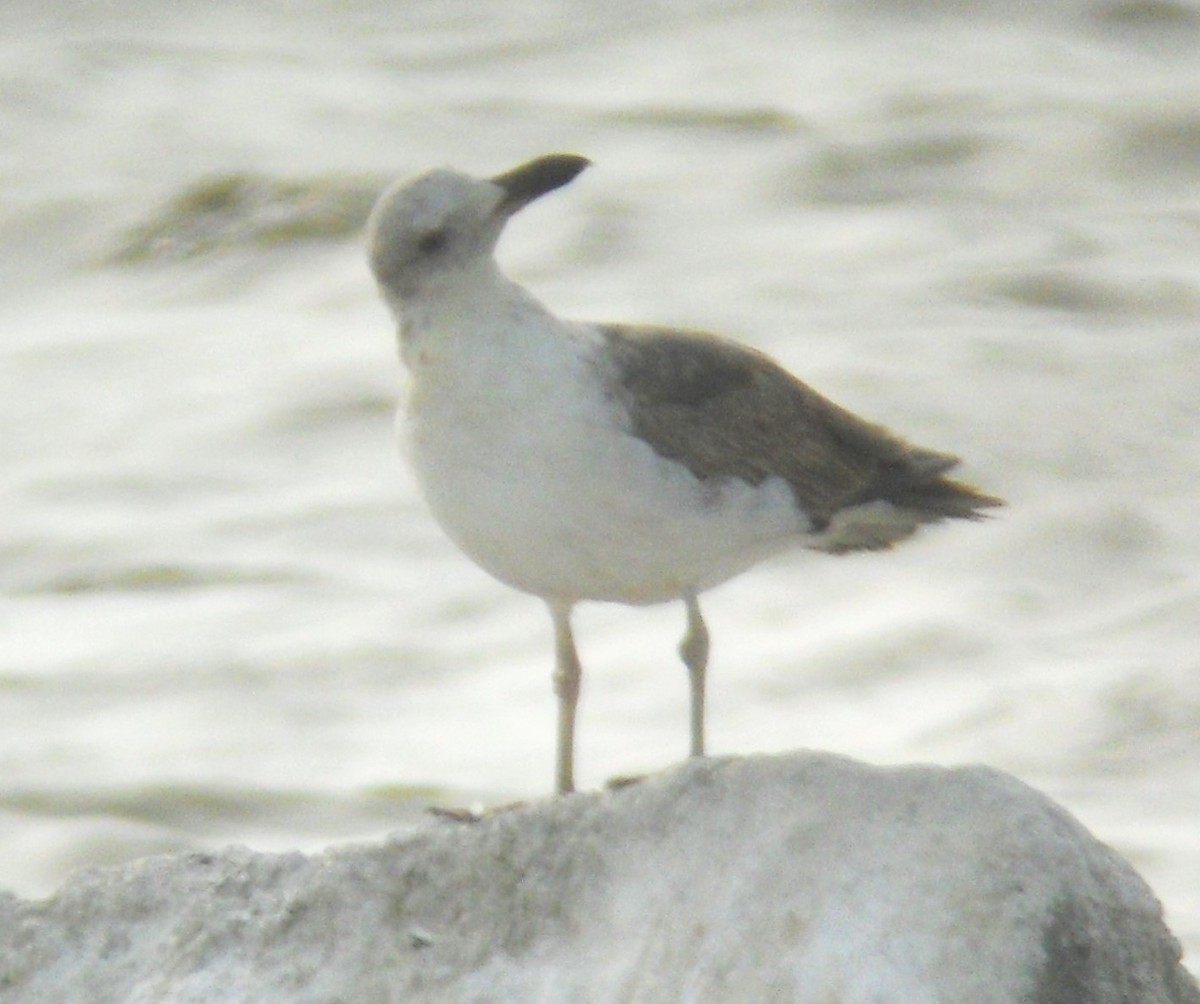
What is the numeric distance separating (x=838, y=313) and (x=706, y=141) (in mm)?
2098

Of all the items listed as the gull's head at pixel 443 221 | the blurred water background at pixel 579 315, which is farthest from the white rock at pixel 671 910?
the blurred water background at pixel 579 315

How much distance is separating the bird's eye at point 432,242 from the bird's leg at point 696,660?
119 centimetres

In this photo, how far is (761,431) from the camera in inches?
303

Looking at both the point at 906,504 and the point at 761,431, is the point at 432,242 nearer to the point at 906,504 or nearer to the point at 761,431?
the point at 761,431

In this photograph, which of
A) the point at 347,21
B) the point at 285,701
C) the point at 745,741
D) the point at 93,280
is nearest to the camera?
the point at 745,741

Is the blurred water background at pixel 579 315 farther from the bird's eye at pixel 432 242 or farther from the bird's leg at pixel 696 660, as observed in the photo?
the bird's eye at pixel 432 242

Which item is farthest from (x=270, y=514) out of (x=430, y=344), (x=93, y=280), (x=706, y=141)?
(x=430, y=344)

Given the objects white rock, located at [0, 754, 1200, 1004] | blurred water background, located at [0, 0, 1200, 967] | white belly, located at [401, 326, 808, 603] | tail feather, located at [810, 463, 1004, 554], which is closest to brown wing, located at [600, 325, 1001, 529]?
tail feather, located at [810, 463, 1004, 554]

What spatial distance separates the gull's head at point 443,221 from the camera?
7059mm

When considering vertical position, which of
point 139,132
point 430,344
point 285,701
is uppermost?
point 430,344

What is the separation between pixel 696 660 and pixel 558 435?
3.23 feet

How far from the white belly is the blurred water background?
13.9ft

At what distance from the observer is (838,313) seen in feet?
56.1

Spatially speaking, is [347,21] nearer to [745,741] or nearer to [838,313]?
[838,313]
